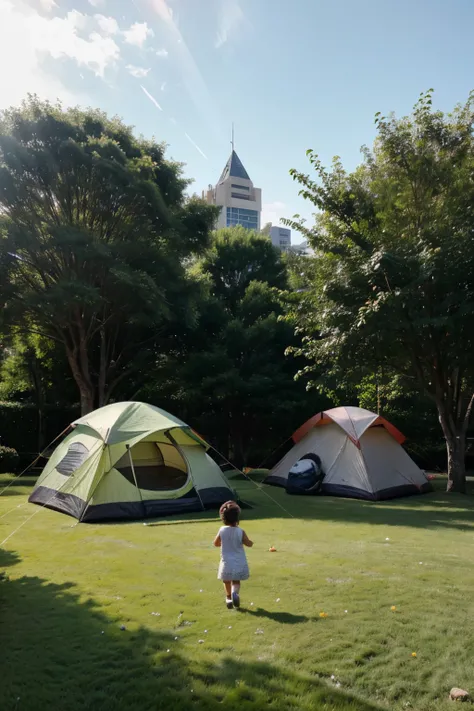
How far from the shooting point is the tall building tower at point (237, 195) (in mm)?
100812

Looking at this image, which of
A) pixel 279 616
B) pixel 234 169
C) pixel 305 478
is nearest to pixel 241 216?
pixel 234 169

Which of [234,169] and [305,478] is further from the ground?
[234,169]

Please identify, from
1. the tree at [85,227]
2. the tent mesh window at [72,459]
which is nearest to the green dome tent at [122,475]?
the tent mesh window at [72,459]

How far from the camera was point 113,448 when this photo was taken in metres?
9.72

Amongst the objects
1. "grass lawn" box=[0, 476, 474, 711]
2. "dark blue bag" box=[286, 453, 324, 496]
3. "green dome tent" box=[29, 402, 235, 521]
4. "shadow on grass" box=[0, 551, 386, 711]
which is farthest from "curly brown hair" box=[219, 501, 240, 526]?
"dark blue bag" box=[286, 453, 324, 496]

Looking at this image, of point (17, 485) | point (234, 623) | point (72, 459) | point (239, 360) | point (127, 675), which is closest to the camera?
point (127, 675)

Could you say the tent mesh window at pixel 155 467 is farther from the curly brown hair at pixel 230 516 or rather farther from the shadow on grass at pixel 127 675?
the shadow on grass at pixel 127 675

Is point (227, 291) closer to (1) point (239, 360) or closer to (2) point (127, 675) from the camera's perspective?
(1) point (239, 360)

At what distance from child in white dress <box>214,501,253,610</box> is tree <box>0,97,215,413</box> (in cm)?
1027

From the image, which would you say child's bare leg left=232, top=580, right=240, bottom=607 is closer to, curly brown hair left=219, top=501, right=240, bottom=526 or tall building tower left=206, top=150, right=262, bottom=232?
curly brown hair left=219, top=501, right=240, bottom=526

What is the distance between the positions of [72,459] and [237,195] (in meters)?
98.9

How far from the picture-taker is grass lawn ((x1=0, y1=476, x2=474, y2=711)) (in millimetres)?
3289

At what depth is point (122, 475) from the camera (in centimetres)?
966

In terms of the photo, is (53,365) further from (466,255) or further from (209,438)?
(466,255)
